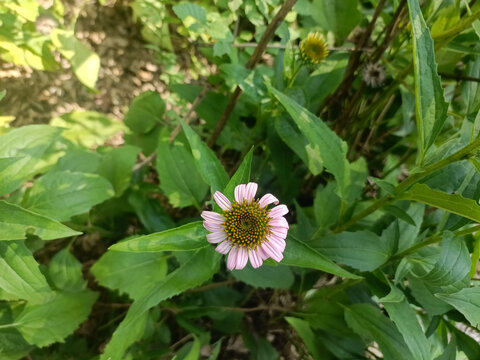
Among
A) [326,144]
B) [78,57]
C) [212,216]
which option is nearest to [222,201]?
[212,216]

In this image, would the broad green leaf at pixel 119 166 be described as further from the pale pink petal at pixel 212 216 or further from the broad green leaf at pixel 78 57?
the pale pink petal at pixel 212 216

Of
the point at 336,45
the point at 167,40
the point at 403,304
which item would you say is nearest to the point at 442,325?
the point at 403,304

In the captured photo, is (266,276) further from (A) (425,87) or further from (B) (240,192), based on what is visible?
(A) (425,87)

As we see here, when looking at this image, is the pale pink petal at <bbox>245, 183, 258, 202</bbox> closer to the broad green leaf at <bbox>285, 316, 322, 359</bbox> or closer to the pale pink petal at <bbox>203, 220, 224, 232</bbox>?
the pale pink petal at <bbox>203, 220, 224, 232</bbox>

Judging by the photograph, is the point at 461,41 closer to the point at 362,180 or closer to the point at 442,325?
the point at 362,180

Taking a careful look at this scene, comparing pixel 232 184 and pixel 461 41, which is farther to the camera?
pixel 461 41

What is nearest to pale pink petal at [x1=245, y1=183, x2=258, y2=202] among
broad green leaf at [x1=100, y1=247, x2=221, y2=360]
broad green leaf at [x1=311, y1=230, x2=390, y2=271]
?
broad green leaf at [x1=100, y1=247, x2=221, y2=360]
